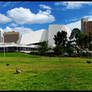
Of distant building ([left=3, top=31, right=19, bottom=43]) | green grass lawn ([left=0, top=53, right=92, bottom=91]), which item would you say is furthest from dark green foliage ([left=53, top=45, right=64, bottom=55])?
distant building ([left=3, top=31, right=19, bottom=43])

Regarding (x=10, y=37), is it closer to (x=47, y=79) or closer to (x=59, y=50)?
(x=59, y=50)

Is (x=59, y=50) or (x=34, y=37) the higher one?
(x=34, y=37)

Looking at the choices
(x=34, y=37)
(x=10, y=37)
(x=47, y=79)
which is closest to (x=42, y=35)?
(x=34, y=37)

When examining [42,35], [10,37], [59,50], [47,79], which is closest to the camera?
[47,79]

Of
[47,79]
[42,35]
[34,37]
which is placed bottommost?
[47,79]

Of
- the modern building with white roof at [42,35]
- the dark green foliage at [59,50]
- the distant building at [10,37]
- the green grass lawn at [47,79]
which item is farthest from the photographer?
the distant building at [10,37]

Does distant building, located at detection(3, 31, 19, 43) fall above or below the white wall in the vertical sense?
above

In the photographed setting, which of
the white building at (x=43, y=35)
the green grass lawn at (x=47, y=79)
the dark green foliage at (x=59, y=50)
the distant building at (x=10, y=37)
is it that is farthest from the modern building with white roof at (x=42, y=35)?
the green grass lawn at (x=47, y=79)

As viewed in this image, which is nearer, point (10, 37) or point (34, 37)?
point (34, 37)

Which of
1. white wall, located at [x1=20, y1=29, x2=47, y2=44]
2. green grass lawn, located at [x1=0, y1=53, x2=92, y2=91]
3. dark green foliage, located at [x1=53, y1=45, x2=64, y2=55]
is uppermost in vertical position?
white wall, located at [x1=20, y1=29, x2=47, y2=44]

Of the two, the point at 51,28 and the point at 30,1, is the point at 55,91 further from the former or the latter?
the point at 51,28

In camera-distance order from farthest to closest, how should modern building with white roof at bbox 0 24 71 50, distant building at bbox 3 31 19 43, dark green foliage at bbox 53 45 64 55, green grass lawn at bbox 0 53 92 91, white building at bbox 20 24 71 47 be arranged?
distant building at bbox 3 31 19 43
white building at bbox 20 24 71 47
modern building with white roof at bbox 0 24 71 50
dark green foliage at bbox 53 45 64 55
green grass lawn at bbox 0 53 92 91

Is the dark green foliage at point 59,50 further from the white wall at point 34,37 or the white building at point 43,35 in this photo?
the white wall at point 34,37

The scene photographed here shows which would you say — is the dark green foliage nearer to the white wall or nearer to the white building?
the white building
